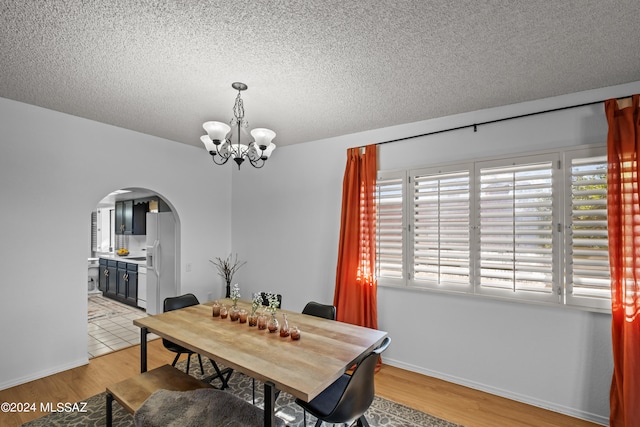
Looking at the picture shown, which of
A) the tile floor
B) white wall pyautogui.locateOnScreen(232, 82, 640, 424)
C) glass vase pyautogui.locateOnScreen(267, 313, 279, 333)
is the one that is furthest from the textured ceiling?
the tile floor

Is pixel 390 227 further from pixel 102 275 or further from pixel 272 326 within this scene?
pixel 102 275

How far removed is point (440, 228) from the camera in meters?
3.09

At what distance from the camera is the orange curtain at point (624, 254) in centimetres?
217

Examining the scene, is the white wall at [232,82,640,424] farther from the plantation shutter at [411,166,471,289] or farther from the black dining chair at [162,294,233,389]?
the black dining chair at [162,294,233,389]

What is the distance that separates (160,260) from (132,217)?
2.67 metres

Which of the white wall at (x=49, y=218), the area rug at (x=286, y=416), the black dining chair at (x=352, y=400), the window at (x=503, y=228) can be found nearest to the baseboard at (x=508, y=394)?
the area rug at (x=286, y=416)

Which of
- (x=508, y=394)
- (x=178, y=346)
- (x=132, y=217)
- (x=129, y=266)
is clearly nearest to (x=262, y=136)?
(x=178, y=346)

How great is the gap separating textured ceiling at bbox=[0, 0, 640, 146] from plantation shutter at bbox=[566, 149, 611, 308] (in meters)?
0.70

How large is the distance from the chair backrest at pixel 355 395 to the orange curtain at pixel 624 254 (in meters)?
1.97

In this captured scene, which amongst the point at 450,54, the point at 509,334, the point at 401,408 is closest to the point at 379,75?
the point at 450,54

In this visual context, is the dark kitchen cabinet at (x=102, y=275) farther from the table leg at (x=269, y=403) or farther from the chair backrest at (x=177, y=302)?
the table leg at (x=269, y=403)

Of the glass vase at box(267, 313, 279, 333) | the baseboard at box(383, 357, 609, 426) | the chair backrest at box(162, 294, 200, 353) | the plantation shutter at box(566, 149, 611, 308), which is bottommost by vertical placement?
the baseboard at box(383, 357, 609, 426)

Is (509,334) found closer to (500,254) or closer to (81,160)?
(500,254)

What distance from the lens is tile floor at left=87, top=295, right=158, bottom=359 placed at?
152 inches
